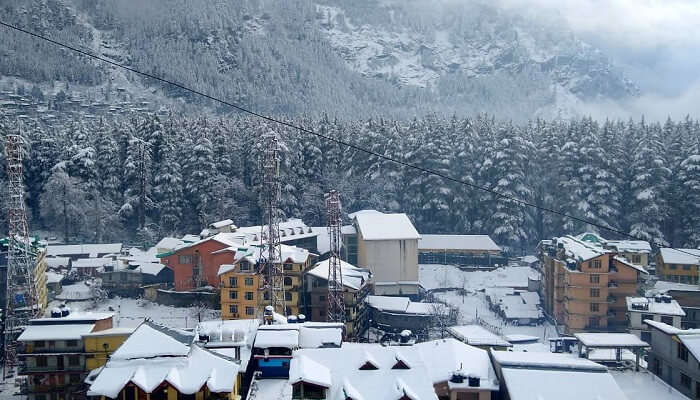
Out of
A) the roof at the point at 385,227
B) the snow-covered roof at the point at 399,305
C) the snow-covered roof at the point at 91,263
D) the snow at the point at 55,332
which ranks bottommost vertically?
the snow-covered roof at the point at 399,305

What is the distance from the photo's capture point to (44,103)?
128 metres

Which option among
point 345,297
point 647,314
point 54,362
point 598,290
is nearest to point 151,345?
point 54,362

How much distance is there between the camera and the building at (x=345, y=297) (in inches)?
1375

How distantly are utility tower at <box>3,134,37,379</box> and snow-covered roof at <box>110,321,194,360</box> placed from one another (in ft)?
53.9

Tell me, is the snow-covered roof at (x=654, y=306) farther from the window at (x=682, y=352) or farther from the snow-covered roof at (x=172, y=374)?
the snow-covered roof at (x=172, y=374)

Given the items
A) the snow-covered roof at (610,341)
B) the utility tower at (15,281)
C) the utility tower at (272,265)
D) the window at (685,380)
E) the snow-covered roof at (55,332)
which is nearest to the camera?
the window at (685,380)

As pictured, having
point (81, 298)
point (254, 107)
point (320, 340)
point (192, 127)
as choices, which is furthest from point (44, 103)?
point (320, 340)

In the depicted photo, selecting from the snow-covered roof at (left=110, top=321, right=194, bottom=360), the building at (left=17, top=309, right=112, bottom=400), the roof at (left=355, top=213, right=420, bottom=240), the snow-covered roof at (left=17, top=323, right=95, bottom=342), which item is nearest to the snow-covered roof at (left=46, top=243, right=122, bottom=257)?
the roof at (left=355, top=213, right=420, bottom=240)

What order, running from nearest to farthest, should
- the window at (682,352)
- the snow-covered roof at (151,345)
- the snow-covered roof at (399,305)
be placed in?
the snow-covered roof at (151,345), the window at (682,352), the snow-covered roof at (399,305)

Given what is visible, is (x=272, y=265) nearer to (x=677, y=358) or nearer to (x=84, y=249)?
(x=677, y=358)

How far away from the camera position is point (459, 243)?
49281 millimetres

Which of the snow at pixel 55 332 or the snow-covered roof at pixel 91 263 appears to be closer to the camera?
the snow at pixel 55 332

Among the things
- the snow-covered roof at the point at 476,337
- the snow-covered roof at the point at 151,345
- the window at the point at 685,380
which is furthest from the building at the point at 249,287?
the window at the point at 685,380

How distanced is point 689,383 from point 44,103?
133m
